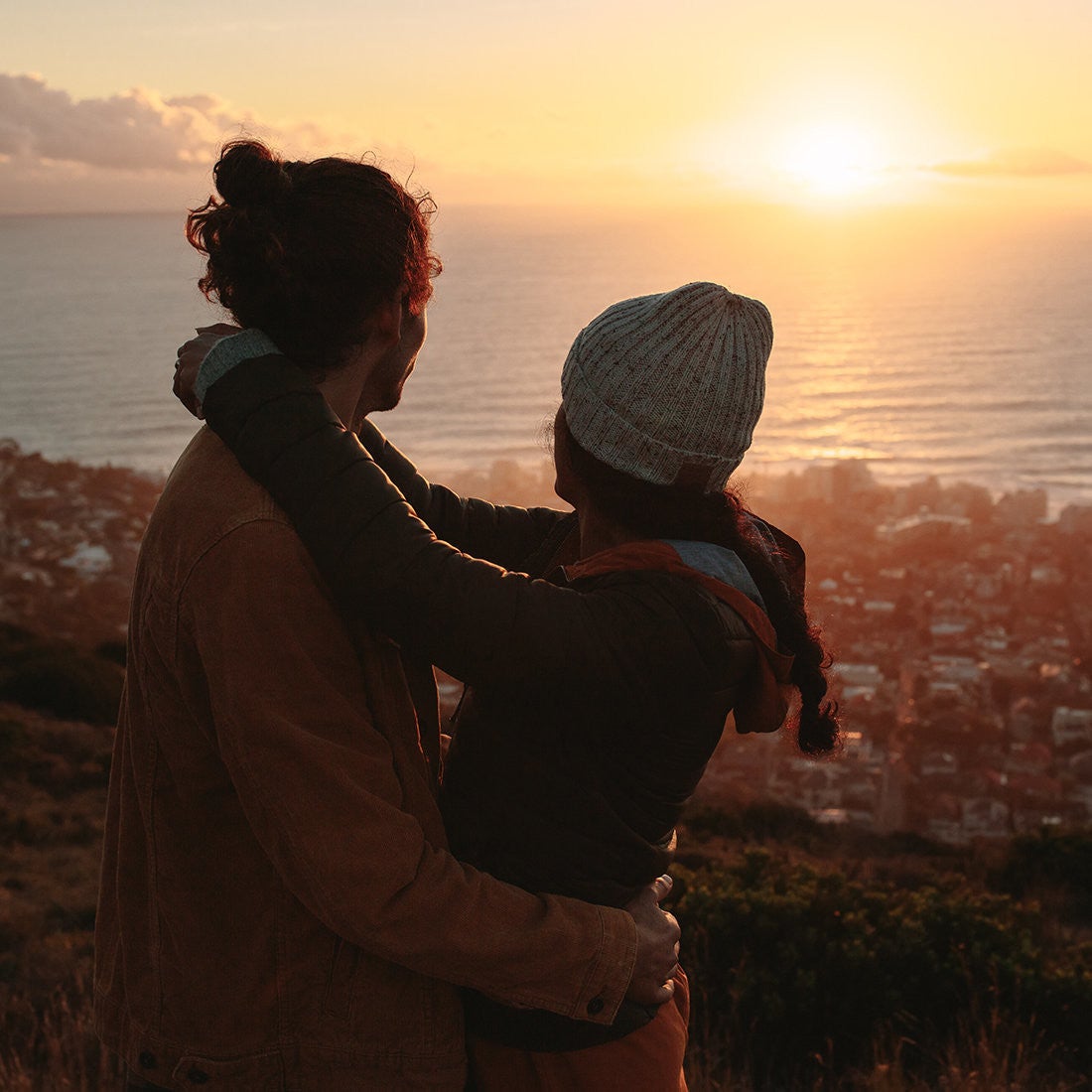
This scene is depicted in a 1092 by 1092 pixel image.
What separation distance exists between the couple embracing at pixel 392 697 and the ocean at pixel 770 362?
18.3 inches

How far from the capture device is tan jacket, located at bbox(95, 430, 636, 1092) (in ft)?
5.02

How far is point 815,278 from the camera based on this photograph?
111 metres

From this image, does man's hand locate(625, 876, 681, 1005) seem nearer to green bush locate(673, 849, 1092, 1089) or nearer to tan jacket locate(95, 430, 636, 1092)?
tan jacket locate(95, 430, 636, 1092)

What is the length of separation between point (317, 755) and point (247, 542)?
306 millimetres

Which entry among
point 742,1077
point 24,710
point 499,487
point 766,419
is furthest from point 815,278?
point 742,1077

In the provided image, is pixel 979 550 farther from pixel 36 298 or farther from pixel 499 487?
pixel 36 298

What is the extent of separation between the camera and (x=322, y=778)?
1523mm

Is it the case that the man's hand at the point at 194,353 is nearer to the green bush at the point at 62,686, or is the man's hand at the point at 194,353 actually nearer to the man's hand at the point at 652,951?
the man's hand at the point at 652,951

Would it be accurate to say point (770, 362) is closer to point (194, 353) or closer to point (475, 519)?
point (475, 519)

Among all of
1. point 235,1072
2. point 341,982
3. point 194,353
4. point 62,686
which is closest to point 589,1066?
point 341,982

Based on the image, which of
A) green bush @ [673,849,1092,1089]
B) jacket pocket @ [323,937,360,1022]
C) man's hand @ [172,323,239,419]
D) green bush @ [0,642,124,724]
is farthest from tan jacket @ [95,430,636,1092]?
green bush @ [0,642,124,724]

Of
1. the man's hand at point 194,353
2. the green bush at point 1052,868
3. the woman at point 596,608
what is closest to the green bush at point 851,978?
the woman at point 596,608

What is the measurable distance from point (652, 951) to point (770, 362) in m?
79.1

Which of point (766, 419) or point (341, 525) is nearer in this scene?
point (341, 525)
